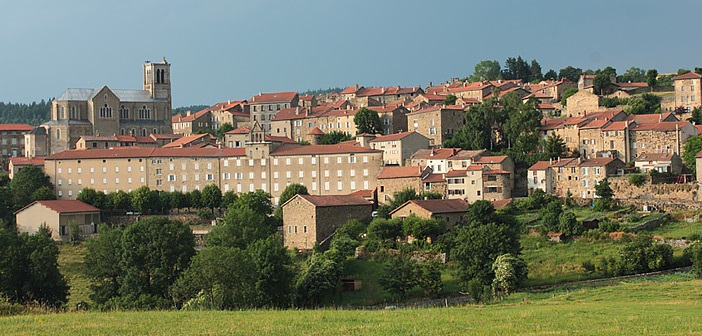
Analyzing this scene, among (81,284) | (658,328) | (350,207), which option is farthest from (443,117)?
(658,328)

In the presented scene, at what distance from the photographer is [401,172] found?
64.9 metres

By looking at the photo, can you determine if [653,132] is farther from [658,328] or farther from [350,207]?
[658,328]

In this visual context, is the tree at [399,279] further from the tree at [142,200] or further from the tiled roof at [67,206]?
the tiled roof at [67,206]

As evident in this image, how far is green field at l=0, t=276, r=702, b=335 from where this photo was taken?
20078 millimetres

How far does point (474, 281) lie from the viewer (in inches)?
1597

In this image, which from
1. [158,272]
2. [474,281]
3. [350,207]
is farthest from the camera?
[350,207]

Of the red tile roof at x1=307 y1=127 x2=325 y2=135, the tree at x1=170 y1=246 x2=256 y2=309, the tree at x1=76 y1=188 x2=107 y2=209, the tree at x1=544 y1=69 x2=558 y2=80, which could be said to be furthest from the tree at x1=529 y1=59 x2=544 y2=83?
the tree at x1=170 y1=246 x2=256 y2=309

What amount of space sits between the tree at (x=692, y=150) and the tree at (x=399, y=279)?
24705 millimetres

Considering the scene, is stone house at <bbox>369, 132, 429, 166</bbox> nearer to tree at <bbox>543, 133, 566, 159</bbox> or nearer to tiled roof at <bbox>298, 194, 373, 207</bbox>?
tree at <bbox>543, 133, 566, 159</bbox>

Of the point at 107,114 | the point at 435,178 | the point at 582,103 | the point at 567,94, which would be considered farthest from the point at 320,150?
the point at 107,114

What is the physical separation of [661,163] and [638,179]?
362 cm

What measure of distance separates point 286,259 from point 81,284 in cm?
1508

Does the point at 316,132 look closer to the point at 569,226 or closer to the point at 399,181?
the point at 399,181

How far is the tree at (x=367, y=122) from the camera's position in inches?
3223
